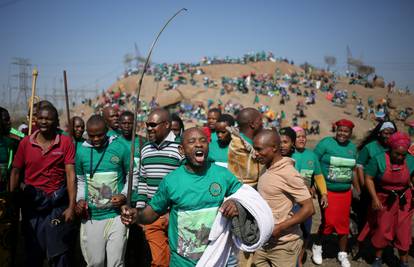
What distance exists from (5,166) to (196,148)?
7.54 ft

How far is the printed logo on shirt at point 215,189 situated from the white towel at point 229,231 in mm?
139

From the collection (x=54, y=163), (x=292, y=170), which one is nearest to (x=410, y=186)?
(x=292, y=170)

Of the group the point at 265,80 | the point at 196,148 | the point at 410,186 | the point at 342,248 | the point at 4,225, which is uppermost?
the point at 265,80

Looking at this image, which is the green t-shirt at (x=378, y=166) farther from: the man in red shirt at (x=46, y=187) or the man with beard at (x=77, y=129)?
the man with beard at (x=77, y=129)

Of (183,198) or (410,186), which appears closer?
(183,198)

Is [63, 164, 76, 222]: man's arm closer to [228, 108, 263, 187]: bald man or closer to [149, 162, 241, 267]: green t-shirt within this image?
[149, 162, 241, 267]: green t-shirt

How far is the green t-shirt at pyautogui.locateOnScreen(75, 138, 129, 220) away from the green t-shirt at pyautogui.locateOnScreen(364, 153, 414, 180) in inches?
131

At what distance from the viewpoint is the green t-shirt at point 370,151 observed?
4.80 meters

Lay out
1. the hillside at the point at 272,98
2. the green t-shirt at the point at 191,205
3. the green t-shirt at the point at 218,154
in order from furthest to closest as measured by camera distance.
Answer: the hillside at the point at 272,98 < the green t-shirt at the point at 218,154 < the green t-shirt at the point at 191,205

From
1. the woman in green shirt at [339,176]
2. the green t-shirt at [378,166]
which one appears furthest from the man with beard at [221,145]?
the green t-shirt at [378,166]

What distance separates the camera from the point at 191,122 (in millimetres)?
30500

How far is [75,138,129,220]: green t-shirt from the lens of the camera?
3.45 meters

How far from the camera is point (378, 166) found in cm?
436

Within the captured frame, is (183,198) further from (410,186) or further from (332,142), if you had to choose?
(410,186)
